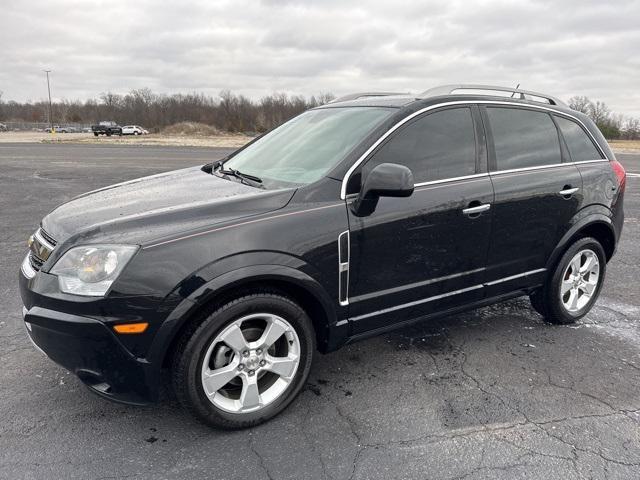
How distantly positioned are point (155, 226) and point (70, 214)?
2.45 ft

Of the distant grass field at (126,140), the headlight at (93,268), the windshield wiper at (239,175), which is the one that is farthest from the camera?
the distant grass field at (126,140)

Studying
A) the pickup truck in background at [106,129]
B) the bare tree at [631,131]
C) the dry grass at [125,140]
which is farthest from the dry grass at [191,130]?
the bare tree at [631,131]

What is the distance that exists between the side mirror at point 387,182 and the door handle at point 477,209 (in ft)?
2.28

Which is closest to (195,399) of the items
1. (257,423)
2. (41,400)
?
(257,423)

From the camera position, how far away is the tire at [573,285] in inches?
154

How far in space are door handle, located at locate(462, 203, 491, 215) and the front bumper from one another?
212cm

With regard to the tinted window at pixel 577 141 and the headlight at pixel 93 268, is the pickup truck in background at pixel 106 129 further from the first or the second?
the headlight at pixel 93 268

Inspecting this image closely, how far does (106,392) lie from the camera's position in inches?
95.4

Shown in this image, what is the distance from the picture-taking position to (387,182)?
264cm

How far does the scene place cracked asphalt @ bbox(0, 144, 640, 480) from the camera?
2.39m

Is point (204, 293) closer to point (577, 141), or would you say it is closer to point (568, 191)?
point (568, 191)

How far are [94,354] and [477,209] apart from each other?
244cm

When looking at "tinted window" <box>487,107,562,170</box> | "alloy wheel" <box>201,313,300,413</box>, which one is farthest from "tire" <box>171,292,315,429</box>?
"tinted window" <box>487,107,562,170</box>

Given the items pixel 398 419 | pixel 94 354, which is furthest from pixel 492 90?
pixel 94 354
